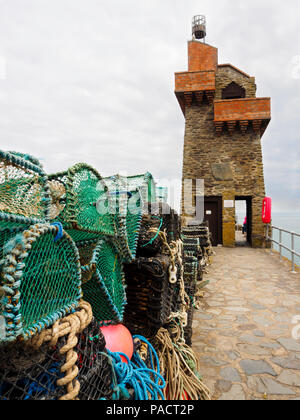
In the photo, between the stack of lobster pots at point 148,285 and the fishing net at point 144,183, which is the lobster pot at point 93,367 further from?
the fishing net at point 144,183

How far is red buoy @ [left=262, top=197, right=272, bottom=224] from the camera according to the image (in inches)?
465

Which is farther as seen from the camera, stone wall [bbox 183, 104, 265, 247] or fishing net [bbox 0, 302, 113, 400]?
stone wall [bbox 183, 104, 265, 247]

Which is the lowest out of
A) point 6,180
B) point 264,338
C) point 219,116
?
point 264,338

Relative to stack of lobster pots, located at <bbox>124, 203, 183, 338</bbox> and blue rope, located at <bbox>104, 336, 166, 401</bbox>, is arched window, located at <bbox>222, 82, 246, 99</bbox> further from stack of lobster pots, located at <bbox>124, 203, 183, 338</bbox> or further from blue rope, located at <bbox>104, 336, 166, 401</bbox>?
blue rope, located at <bbox>104, 336, 166, 401</bbox>

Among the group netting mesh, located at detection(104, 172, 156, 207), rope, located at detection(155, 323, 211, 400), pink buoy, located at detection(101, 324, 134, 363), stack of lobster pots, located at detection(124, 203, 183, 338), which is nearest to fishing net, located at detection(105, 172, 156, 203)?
netting mesh, located at detection(104, 172, 156, 207)

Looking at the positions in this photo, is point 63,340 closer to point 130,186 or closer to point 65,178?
point 65,178

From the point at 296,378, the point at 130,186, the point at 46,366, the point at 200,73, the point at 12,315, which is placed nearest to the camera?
the point at 12,315

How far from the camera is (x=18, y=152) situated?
1385 millimetres

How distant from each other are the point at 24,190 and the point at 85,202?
0.31 metres

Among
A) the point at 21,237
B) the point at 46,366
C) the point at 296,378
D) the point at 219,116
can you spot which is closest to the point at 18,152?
the point at 21,237

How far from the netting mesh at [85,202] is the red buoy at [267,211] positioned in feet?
37.3

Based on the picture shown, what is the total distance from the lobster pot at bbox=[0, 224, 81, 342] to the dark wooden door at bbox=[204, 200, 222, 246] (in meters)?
12.2

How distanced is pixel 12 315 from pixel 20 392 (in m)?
0.30

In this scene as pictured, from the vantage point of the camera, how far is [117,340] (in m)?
1.60
